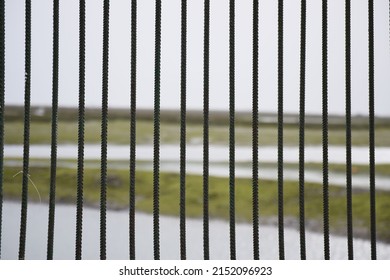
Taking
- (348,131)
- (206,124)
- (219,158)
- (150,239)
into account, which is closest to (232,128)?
(206,124)

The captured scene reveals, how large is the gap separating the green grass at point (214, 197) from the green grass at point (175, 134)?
134cm

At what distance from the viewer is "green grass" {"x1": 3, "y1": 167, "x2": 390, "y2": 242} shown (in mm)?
4312

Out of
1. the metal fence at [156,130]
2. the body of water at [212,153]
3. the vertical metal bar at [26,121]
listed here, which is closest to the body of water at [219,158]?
the body of water at [212,153]

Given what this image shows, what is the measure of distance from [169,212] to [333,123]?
15.3 ft

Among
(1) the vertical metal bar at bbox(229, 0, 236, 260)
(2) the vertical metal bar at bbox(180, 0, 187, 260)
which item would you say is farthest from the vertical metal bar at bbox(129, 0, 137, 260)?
(1) the vertical metal bar at bbox(229, 0, 236, 260)

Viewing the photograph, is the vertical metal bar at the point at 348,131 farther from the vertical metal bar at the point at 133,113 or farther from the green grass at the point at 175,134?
the green grass at the point at 175,134

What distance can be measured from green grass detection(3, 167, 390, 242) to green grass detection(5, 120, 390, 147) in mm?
1343

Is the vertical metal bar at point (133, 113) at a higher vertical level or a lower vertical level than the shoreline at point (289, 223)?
higher

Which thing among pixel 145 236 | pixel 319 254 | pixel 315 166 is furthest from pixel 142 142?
pixel 319 254

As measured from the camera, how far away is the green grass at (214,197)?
4.31m

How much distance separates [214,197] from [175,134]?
278 cm

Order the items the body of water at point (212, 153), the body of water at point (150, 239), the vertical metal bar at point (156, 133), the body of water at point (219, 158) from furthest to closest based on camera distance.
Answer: the body of water at point (212, 153) < the body of water at point (219, 158) < the body of water at point (150, 239) < the vertical metal bar at point (156, 133)

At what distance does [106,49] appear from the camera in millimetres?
1582
